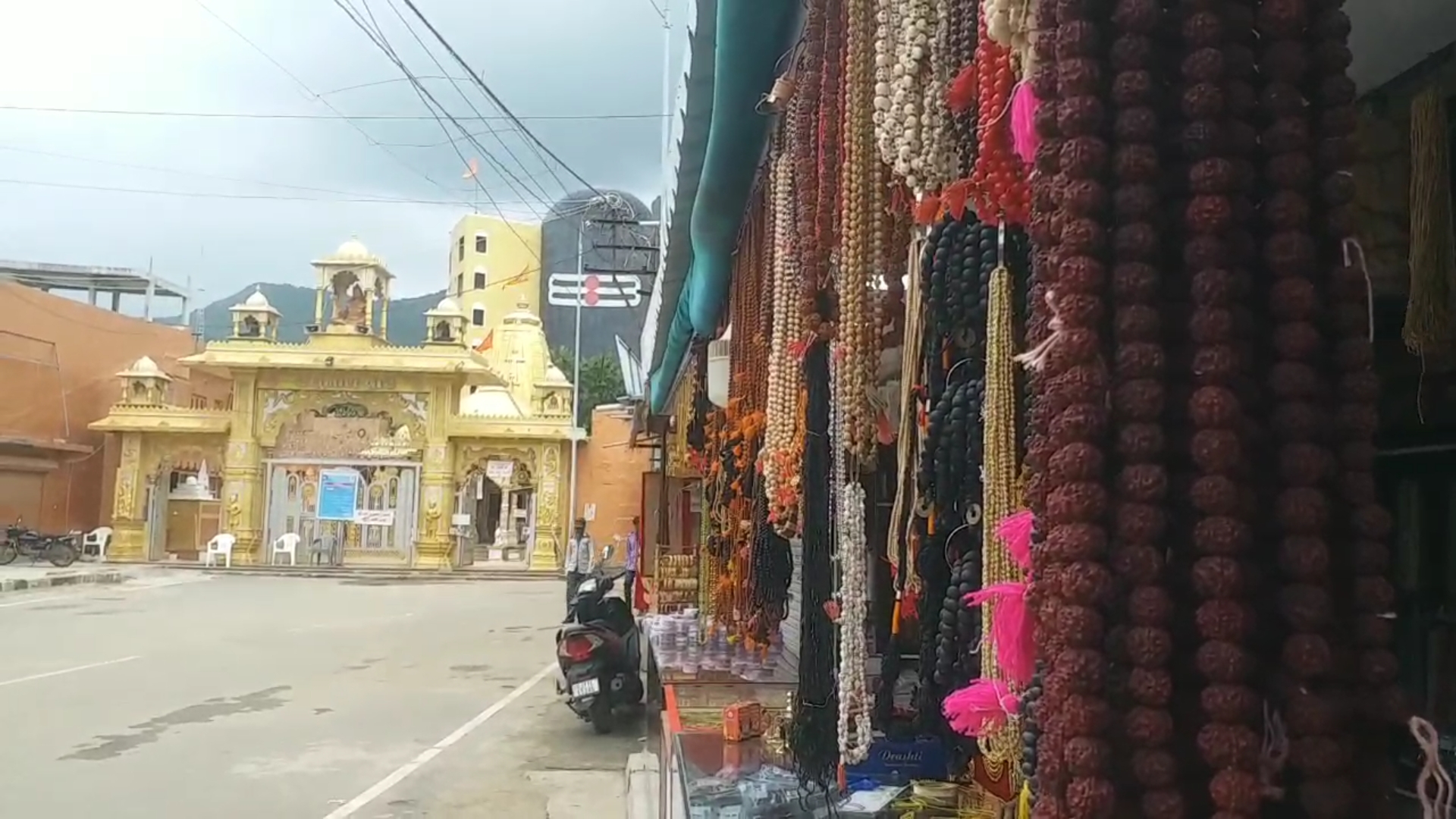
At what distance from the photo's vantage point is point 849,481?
2021 mm

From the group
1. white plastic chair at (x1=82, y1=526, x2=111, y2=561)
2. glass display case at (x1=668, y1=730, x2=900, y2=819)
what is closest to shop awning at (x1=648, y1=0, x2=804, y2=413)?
glass display case at (x1=668, y1=730, x2=900, y2=819)

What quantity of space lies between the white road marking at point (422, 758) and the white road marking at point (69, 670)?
140 inches

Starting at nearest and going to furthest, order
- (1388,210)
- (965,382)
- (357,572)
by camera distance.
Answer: (965,382), (1388,210), (357,572)

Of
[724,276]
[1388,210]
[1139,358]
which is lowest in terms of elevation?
[1139,358]

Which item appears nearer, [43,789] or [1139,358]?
[1139,358]

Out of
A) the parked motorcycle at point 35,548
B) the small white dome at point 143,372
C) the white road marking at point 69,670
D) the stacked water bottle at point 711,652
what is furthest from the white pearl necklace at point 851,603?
the small white dome at point 143,372

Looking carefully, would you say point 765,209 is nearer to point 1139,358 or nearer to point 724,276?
point 724,276

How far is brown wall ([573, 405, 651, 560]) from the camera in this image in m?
23.1

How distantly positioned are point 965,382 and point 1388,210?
0.78 metres

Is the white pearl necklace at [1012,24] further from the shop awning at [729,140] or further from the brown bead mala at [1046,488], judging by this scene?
the shop awning at [729,140]

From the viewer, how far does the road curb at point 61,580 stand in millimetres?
16516

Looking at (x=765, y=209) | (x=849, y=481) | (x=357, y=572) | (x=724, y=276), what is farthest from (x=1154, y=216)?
(x=357, y=572)

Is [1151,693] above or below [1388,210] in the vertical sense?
below

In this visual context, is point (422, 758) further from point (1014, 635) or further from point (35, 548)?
point (35, 548)
